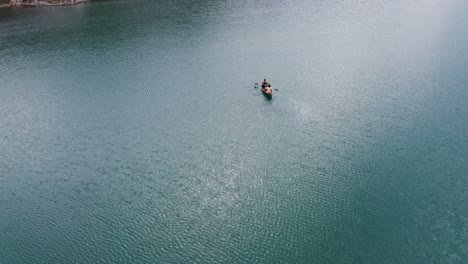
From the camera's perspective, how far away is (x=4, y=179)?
48.5 meters

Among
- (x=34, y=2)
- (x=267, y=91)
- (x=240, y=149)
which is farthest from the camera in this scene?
(x=34, y=2)

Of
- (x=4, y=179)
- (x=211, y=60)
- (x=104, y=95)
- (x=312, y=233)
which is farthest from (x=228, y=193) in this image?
(x=211, y=60)

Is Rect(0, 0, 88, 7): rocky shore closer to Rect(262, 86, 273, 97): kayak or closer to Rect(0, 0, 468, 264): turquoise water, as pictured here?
Rect(0, 0, 468, 264): turquoise water

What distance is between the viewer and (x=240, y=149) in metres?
51.6

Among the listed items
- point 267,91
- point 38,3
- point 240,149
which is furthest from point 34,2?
point 240,149

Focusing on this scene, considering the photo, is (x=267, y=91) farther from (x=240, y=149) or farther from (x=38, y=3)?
(x=38, y=3)

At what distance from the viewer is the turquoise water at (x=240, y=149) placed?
3791 centimetres

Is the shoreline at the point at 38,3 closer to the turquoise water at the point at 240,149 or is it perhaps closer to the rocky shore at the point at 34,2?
the rocky shore at the point at 34,2

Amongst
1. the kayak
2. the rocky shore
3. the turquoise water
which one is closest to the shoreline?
the rocky shore

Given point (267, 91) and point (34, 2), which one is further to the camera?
point (34, 2)

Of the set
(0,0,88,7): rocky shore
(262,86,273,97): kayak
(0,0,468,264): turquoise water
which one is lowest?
(0,0,468,264): turquoise water

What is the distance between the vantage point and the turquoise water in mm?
37906

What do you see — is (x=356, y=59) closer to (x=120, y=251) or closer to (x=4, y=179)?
(x=120, y=251)

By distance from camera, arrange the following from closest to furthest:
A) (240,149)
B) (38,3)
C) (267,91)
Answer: (240,149) → (267,91) → (38,3)
